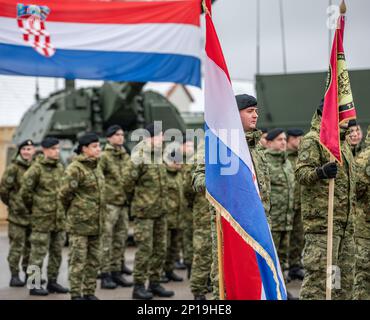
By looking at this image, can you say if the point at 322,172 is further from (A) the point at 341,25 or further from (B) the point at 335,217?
(A) the point at 341,25

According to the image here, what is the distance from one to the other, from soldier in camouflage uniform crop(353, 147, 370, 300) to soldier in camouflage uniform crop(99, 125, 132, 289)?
402 centimetres

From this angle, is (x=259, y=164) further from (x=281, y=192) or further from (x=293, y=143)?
(x=293, y=143)

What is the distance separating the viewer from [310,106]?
15.5 meters

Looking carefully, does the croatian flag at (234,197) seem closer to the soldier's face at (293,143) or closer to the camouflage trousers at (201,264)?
the camouflage trousers at (201,264)

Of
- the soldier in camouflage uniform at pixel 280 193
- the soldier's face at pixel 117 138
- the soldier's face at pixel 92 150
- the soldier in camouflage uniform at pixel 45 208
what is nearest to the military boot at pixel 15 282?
the soldier in camouflage uniform at pixel 45 208

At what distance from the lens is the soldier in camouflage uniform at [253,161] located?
5469 millimetres

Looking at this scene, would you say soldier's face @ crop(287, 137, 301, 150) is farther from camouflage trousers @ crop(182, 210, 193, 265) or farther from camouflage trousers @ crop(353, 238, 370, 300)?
camouflage trousers @ crop(353, 238, 370, 300)

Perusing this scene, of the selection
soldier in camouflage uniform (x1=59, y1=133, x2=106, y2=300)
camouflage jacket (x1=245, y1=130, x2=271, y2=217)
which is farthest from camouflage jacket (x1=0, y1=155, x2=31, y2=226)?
camouflage jacket (x1=245, y1=130, x2=271, y2=217)

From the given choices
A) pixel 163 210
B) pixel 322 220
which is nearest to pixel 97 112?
pixel 163 210

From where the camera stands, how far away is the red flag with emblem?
6.00 m

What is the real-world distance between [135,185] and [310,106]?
7062mm
